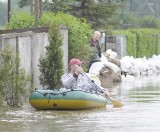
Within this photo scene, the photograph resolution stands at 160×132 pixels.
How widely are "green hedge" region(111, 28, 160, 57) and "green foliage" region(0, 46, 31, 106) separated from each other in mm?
26981

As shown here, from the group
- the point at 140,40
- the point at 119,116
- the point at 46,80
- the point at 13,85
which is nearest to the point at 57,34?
the point at 46,80

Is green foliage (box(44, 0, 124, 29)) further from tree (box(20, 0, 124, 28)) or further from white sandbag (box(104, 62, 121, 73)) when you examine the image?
white sandbag (box(104, 62, 121, 73))

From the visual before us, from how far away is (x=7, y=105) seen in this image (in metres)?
20.9

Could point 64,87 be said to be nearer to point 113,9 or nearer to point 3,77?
point 3,77

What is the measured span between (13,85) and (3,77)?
1.70 feet

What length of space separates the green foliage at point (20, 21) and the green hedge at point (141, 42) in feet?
62.8

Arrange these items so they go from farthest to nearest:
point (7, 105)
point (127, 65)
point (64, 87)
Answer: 1. point (127, 65)
2. point (64, 87)
3. point (7, 105)

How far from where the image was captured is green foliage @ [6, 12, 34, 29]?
2906cm

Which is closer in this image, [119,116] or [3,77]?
[119,116]

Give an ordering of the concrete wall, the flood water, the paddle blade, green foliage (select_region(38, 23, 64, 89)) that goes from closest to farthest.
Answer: the flood water < the paddle blade < the concrete wall < green foliage (select_region(38, 23, 64, 89))

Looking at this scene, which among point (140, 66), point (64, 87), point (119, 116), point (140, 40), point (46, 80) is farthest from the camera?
point (140, 40)

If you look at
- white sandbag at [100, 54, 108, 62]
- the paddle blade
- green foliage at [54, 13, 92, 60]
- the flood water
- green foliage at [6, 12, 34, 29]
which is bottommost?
the flood water

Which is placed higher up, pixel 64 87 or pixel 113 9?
pixel 113 9

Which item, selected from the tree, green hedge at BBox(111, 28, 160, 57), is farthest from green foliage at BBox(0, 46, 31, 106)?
green hedge at BBox(111, 28, 160, 57)
